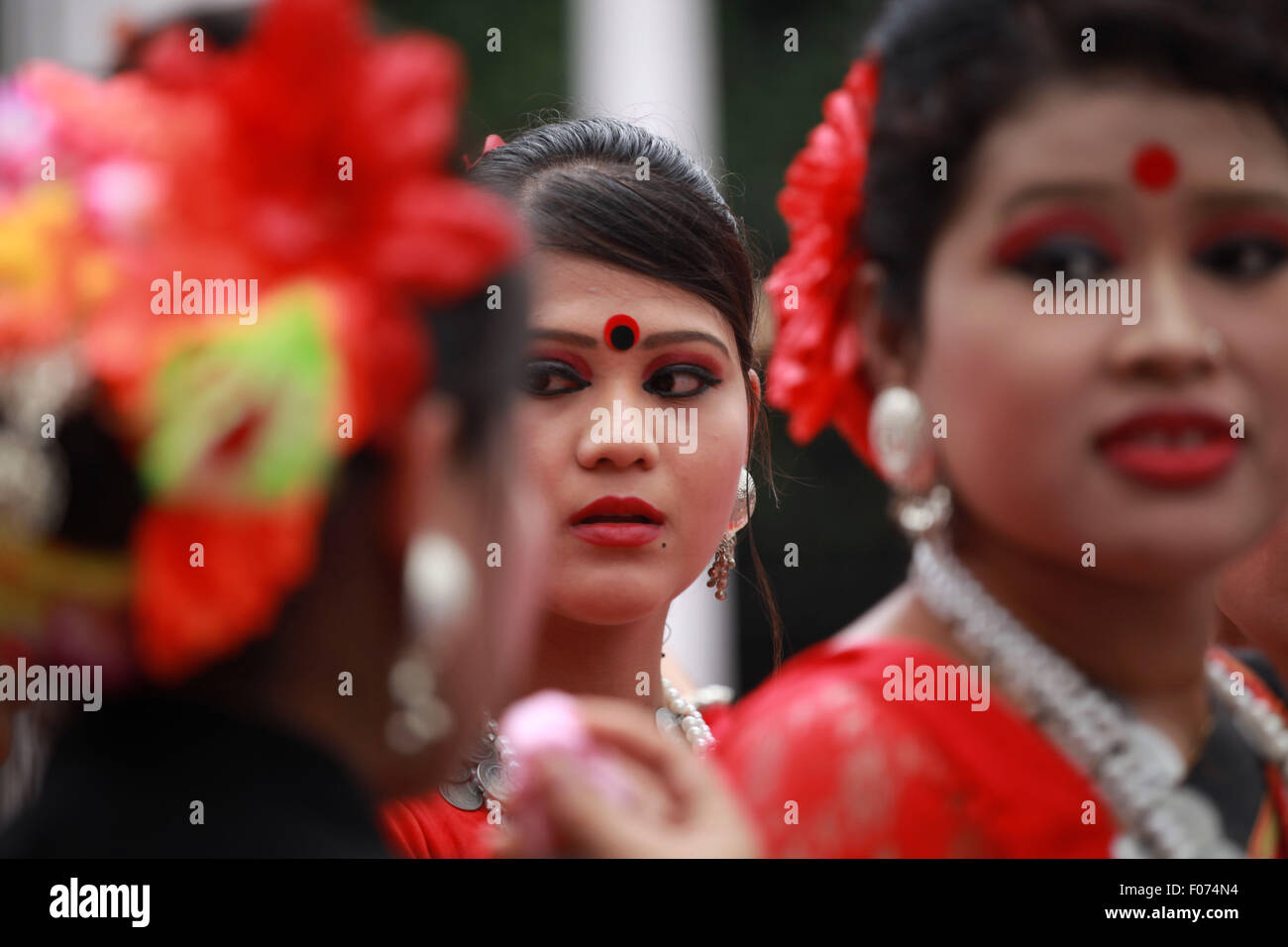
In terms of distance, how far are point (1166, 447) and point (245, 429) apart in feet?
2.72

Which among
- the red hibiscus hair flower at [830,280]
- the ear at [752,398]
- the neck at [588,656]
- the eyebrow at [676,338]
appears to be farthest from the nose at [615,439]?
the red hibiscus hair flower at [830,280]

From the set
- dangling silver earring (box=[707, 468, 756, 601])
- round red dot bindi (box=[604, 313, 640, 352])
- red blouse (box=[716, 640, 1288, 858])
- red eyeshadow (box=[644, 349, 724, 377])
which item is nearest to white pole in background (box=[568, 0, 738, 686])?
dangling silver earring (box=[707, 468, 756, 601])

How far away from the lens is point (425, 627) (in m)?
1.32

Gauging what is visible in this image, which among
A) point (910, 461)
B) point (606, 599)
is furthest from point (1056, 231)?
point (606, 599)

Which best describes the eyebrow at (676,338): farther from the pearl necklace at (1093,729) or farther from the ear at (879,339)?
the pearl necklace at (1093,729)

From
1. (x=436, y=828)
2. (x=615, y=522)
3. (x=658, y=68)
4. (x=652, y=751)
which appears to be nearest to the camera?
(x=652, y=751)

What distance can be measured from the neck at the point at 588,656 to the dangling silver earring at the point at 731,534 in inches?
9.8

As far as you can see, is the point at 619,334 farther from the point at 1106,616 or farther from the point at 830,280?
the point at 1106,616

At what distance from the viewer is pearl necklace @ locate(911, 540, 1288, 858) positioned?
150cm

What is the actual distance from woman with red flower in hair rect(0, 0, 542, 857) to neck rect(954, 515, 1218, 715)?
1.87 ft

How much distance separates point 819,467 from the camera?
803 centimetres

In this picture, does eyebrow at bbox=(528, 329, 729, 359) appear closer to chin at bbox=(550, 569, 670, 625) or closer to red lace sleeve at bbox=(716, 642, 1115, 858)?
chin at bbox=(550, 569, 670, 625)
